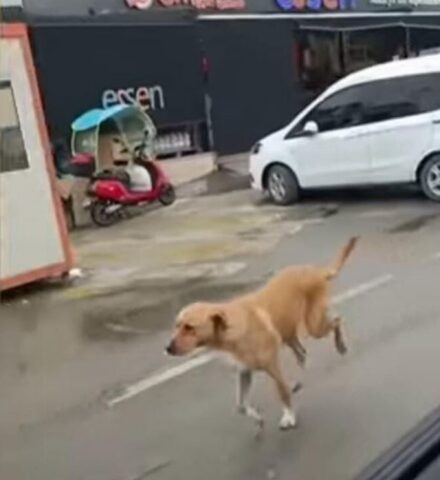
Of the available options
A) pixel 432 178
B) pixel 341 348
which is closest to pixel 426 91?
pixel 432 178

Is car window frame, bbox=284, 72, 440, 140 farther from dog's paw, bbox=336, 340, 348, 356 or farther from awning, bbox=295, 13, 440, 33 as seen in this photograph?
dog's paw, bbox=336, 340, 348, 356

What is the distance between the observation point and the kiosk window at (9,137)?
711cm

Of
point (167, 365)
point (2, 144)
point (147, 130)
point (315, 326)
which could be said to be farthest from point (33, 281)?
point (147, 130)

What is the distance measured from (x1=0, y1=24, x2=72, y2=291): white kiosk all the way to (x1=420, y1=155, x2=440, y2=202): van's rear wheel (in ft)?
13.5

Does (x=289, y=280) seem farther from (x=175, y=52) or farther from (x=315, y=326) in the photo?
(x=175, y=52)

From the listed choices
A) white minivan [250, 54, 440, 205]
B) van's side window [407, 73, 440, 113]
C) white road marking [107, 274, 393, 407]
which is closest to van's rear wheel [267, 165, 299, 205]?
white minivan [250, 54, 440, 205]

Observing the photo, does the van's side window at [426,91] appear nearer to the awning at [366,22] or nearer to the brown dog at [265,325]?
the awning at [366,22]

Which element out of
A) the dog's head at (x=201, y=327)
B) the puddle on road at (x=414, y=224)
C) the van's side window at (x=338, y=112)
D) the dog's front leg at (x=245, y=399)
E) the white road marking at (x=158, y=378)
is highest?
the dog's head at (x=201, y=327)

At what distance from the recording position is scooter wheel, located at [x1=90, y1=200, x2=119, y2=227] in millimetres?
10180

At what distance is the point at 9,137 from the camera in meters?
7.28

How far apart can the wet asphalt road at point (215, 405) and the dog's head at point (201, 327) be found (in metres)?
0.41

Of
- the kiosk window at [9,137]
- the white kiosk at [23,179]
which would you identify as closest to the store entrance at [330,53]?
the white kiosk at [23,179]

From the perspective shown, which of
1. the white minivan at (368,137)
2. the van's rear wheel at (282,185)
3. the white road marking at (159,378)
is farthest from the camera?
the van's rear wheel at (282,185)

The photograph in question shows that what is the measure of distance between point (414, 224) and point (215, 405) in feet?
16.4
